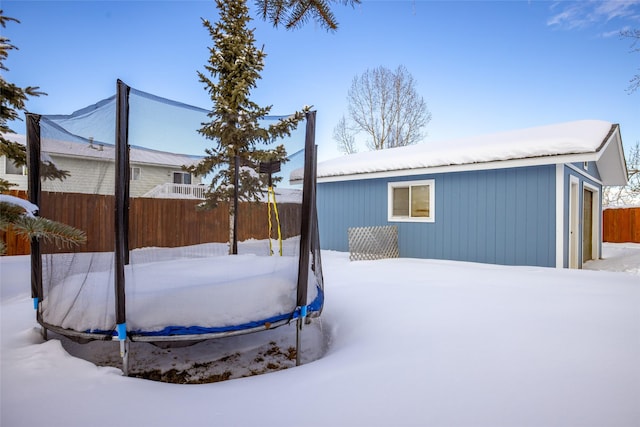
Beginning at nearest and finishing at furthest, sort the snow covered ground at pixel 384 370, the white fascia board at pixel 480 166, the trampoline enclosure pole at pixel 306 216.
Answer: the snow covered ground at pixel 384 370 < the trampoline enclosure pole at pixel 306 216 < the white fascia board at pixel 480 166

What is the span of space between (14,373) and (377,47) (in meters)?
7.12

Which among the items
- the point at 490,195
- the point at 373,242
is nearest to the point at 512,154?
the point at 490,195

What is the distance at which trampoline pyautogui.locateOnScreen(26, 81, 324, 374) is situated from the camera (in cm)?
229

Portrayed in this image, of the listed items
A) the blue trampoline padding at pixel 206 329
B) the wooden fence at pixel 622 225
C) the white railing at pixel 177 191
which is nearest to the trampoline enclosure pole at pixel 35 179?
the white railing at pixel 177 191

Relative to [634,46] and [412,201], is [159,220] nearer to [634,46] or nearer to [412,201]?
[412,201]

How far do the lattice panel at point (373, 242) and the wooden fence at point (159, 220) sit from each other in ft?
13.0

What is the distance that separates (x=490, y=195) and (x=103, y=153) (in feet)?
21.6

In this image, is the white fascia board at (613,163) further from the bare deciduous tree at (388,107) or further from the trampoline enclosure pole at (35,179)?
the bare deciduous tree at (388,107)

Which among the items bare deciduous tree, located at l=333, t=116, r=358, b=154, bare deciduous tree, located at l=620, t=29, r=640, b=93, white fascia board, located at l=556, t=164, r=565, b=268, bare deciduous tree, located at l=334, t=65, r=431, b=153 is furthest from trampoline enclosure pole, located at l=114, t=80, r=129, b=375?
bare deciduous tree, located at l=333, t=116, r=358, b=154

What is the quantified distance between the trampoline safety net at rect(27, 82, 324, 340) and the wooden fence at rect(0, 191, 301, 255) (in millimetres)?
12

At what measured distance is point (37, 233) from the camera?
3.01 feet

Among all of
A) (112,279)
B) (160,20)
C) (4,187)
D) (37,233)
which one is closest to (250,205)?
(112,279)

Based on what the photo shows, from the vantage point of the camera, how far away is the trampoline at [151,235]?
7.52 ft

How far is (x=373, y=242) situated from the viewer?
7441 millimetres
